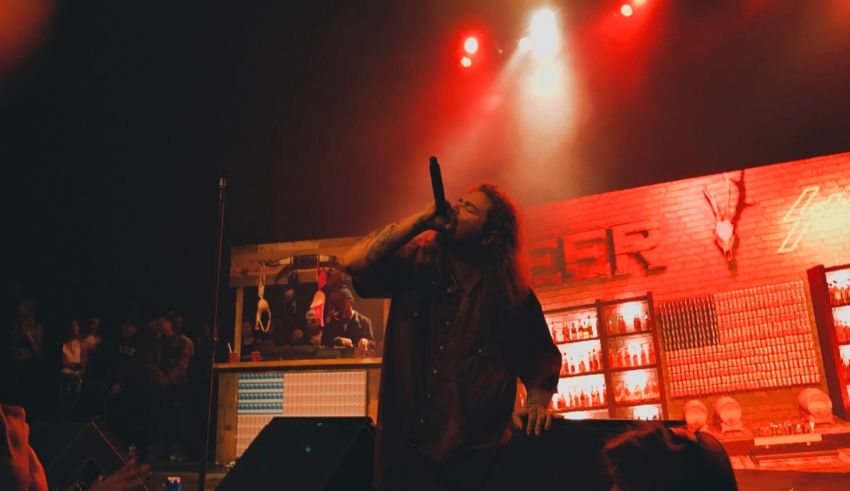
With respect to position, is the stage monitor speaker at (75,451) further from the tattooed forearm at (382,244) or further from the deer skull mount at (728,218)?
the deer skull mount at (728,218)

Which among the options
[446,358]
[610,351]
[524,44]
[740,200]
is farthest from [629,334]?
[446,358]

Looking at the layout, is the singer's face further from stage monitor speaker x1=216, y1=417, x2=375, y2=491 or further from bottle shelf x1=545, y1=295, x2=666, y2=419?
bottle shelf x1=545, y1=295, x2=666, y2=419

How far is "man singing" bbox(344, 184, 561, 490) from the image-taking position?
6.13ft

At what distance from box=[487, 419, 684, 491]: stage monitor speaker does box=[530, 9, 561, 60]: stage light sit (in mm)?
6666

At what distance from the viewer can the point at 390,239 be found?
2010 mm

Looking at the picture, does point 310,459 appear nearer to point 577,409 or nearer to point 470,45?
point 577,409

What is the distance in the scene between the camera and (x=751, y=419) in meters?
6.61

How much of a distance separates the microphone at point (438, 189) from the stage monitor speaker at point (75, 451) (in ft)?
7.49

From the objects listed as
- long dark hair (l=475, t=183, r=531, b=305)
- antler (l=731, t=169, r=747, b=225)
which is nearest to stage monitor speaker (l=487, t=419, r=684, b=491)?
long dark hair (l=475, t=183, r=531, b=305)

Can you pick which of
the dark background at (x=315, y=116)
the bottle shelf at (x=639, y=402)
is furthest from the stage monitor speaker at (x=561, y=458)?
the dark background at (x=315, y=116)

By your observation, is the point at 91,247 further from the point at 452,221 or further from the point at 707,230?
the point at 452,221

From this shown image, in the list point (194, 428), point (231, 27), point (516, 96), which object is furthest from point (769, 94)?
point (194, 428)

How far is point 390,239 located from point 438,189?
8.7 inches

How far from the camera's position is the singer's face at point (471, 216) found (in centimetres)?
212
